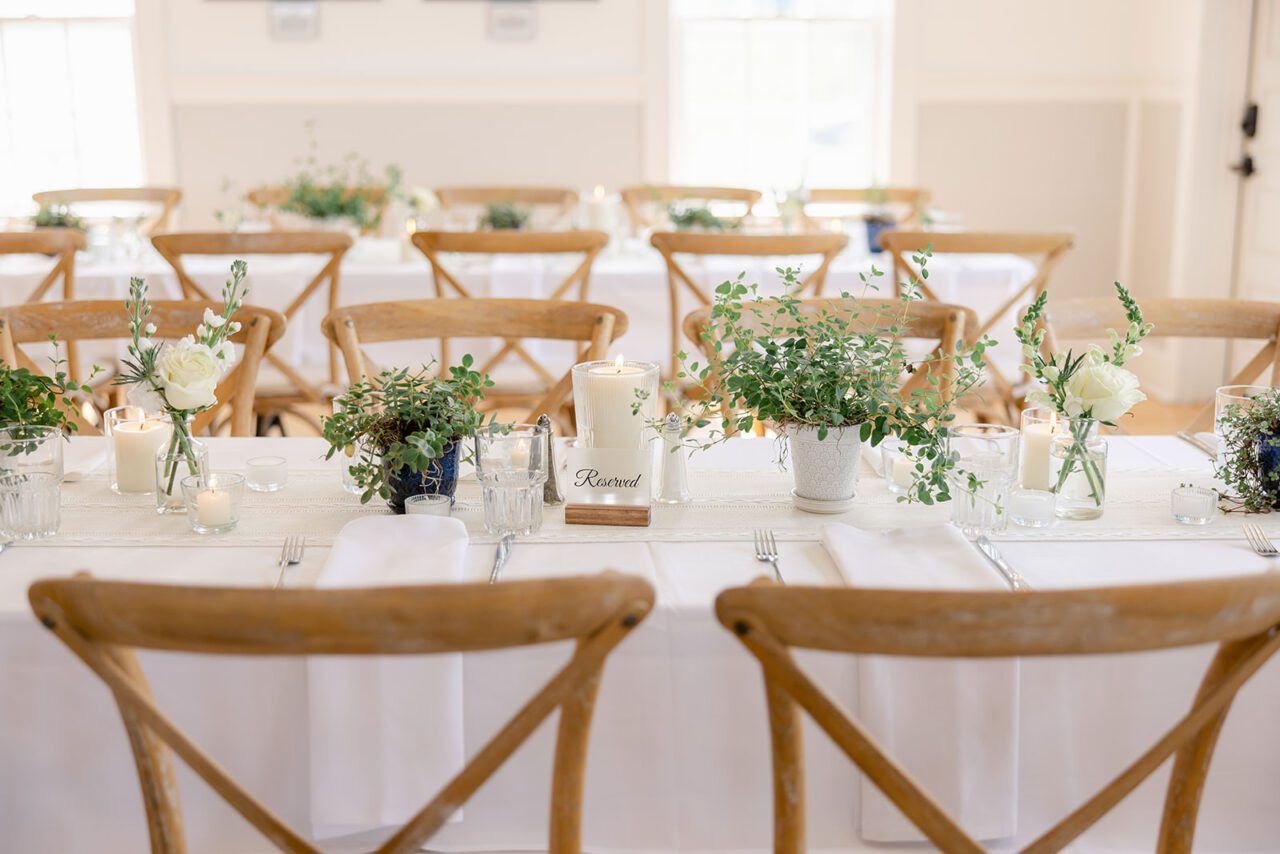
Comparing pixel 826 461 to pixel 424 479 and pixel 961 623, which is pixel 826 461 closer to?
pixel 424 479

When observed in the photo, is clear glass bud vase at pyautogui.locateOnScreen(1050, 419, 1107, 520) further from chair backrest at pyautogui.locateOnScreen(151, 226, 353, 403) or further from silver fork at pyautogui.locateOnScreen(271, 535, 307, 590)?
chair backrest at pyautogui.locateOnScreen(151, 226, 353, 403)

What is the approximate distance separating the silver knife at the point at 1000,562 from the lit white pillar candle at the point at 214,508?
87 cm

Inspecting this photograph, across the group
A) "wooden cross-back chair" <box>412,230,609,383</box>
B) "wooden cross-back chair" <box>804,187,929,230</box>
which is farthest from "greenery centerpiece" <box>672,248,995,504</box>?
"wooden cross-back chair" <box>804,187,929,230</box>

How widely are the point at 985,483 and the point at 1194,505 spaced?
270 mm

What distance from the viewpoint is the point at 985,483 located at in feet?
5.13

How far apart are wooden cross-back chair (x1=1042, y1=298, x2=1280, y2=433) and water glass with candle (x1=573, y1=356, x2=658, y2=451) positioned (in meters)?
0.97

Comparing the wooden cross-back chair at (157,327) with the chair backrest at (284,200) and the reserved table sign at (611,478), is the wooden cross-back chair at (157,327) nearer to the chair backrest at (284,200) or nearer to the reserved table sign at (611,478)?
the reserved table sign at (611,478)

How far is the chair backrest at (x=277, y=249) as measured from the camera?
3307mm

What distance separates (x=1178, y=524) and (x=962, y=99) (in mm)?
4659

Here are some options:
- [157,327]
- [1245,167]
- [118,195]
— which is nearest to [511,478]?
[157,327]

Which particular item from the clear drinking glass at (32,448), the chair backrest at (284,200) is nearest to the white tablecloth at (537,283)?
the chair backrest at (284,200)

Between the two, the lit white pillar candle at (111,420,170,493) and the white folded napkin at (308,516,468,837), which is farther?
the lit white pillar candle at (111,420,170,493)

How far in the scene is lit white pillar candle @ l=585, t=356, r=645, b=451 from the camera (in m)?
1.67

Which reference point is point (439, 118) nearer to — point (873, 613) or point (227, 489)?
Answer: point (227, 489)
